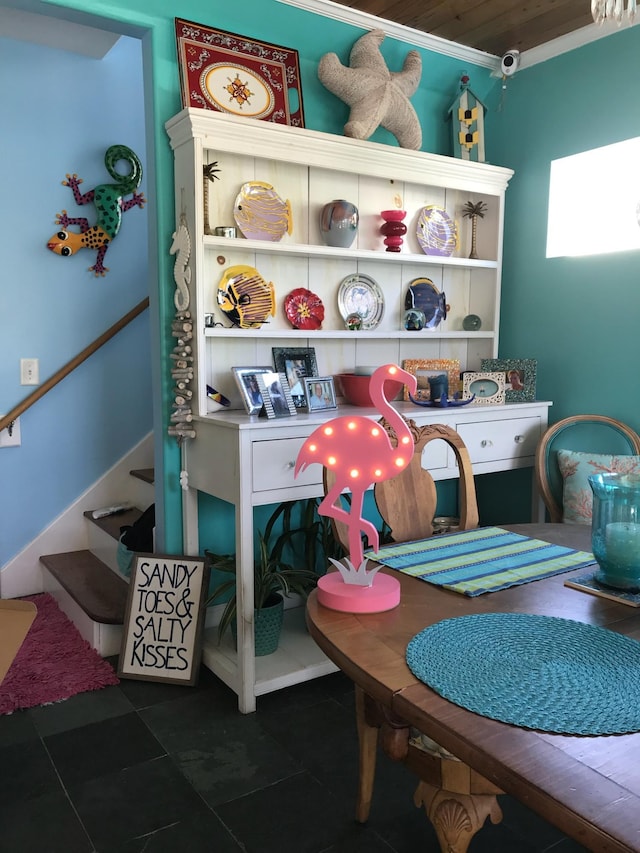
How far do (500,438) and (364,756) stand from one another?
4.93 feet

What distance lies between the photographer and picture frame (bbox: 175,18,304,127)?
2.30 metres

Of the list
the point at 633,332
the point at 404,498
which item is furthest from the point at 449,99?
the point at 404,498

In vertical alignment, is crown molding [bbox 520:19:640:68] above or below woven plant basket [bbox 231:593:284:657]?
above

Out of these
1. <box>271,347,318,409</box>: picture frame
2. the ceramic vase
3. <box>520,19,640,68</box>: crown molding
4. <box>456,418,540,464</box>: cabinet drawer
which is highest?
<box>520,19,640,68</box>: crown molding

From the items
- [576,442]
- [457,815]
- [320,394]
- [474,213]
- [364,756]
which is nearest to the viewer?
[457,815]

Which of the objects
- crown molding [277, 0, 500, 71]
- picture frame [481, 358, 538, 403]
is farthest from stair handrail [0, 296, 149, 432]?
picture frame [481, 358, 538, 403]

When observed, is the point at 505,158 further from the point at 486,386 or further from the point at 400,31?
the point at 486,386

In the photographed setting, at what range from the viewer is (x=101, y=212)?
3.16 metres

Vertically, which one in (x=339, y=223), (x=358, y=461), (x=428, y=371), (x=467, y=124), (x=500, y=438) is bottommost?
(x=500, y=438)

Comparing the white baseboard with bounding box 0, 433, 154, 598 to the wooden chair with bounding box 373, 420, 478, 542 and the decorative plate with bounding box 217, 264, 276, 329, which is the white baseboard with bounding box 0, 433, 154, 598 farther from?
the wooden chair with bounding box 373, 420, 478, 542

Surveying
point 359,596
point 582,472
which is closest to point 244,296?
point 582,472

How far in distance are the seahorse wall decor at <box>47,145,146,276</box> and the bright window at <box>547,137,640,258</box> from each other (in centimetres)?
190

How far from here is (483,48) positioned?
9.76 ft

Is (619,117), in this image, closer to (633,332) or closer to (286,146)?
(633,332)
